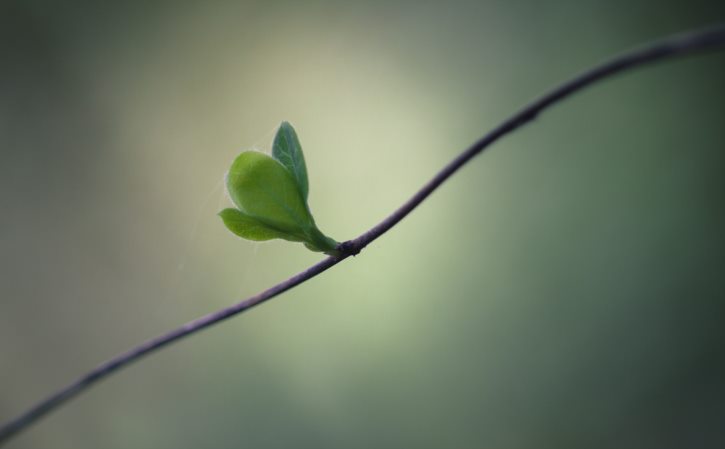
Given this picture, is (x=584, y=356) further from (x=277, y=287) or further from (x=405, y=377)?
(x=277, y=287)

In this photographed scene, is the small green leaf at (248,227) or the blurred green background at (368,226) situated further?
the blurred green background at (368,226)

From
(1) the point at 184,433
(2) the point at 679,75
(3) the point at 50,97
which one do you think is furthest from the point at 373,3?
(1) the point at 184,433

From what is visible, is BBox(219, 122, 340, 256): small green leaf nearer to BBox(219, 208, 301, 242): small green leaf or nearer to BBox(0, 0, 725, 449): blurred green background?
BBox(219, 208, 301, 242): small green leaf

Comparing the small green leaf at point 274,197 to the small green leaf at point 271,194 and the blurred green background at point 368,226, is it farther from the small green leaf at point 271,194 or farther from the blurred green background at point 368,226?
the blurred green background at point 368,226

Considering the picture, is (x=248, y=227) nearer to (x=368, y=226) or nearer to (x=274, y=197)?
(x=274, y=197)

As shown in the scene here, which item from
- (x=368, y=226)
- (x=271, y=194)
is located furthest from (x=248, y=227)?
(x=368, y=226)

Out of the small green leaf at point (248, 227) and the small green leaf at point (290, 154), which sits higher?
the small green leaf at point (290, 154)

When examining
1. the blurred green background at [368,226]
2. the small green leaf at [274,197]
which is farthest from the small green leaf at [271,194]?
the blurred green background at [368,226]

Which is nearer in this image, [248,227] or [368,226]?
[248,227]
